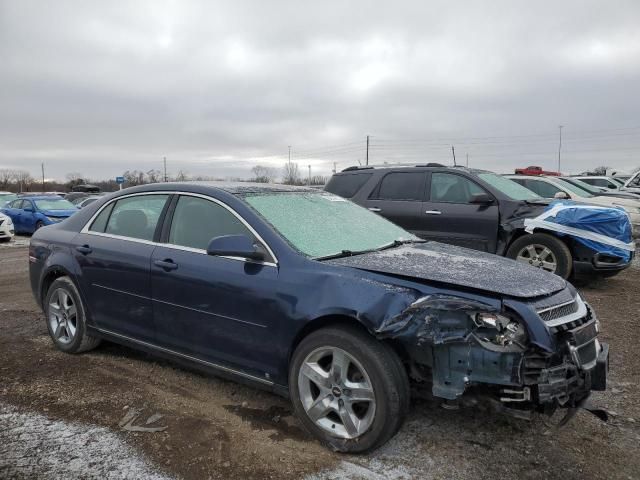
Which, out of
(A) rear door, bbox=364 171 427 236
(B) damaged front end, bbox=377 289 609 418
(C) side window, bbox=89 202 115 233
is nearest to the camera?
(B) damaged front end, bbox=377 289 609 418

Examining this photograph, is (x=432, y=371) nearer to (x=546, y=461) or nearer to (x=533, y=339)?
(x=533, y=339)

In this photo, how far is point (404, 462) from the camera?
305 cm

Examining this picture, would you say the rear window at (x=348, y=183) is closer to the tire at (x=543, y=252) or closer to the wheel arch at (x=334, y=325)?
the tire at (x=543, y=252)

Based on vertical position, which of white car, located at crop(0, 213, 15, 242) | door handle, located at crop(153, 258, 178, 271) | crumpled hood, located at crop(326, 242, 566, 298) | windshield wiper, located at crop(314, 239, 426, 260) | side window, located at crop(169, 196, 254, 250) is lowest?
white car, located at crop(0, 213, 15, 242)

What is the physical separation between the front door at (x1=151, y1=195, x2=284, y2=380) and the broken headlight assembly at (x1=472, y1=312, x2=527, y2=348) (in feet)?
3.95

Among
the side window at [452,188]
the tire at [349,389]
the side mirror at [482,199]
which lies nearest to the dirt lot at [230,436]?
the tire at [349,389]

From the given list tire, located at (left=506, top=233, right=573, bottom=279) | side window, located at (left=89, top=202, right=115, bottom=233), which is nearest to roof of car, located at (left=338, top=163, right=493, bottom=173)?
tire, located at (left=506, top=233, right=573, bottom=279)

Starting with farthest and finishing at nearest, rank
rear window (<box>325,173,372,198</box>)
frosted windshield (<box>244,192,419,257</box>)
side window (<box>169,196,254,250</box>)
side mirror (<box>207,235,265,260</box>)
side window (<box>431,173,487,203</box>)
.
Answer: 1. rear window (<box>325,173,372,198</box>)
2. side window (<box>431,173,487,203</box>)
3. side window (<box>169,196,254,250</box>)
4. frosted windshield (<box>244,192,419,257</box>)
5. side mirror (<box>207,235,265,260</box>)

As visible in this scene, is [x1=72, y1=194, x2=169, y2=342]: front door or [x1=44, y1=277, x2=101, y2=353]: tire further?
[x1=44, y1=277, x2=101, y2=353]: tire

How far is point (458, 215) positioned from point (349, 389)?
5216mm

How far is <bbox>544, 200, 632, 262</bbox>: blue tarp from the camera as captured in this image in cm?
709

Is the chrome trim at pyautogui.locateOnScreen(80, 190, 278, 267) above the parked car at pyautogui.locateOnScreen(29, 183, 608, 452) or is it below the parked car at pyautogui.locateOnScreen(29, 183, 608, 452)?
above

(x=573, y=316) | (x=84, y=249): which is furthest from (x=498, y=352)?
(x=84, y=249)

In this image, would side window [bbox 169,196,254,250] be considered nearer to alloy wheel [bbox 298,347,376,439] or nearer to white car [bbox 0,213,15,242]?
alloy wheel [bbox 298,347,376,439]
